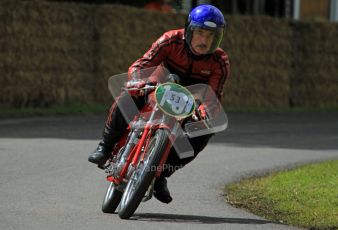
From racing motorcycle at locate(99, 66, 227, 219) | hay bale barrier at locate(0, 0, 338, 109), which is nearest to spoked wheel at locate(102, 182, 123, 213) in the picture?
racing motorcycle at locate(99, 66, 227, 219)

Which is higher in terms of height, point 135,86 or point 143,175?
point 135,86

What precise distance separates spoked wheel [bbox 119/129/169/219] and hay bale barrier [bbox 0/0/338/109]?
1007 centimetres

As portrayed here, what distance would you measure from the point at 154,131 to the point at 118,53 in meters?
11.6

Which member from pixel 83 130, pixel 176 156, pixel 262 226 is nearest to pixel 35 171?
pixel 176 156

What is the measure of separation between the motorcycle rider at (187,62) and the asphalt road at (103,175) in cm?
49

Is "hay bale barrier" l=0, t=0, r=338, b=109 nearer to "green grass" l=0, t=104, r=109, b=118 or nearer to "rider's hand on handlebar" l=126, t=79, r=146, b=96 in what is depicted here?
"green grass" l=0, t=104, r=109, b=118

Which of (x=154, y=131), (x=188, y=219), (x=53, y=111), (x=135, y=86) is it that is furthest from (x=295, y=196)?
(x=53, y=111)

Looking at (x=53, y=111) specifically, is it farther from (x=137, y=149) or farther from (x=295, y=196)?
(x=137, y=149)

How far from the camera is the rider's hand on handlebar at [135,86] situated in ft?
25.5

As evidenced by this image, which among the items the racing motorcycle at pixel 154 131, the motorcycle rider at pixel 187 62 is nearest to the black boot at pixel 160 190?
the motorcycle rider at pixel 187 62

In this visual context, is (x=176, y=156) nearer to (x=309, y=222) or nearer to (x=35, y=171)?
(x=309, y=222)

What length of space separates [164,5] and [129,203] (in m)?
14.6

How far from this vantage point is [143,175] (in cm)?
744

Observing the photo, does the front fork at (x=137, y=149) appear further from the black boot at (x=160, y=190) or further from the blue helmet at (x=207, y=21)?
the blue helmet at (x=207, y=21)
